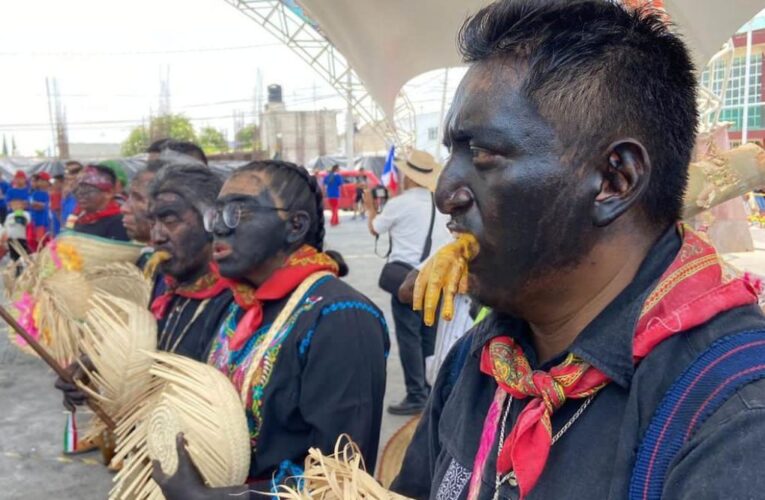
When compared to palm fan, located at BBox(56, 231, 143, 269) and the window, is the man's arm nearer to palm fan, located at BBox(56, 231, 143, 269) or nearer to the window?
palm fan, located at BBox(56, 231, 143, 269)

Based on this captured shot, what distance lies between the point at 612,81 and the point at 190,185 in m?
2.48

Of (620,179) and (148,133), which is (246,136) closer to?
(148,133)

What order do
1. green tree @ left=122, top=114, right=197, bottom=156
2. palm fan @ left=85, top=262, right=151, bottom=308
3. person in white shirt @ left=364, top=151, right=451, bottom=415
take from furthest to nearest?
green tree @ left=122, top=114, right=197, bottom=156, person in white shirt @ left=364, top=151, right=451, bottom=415, palm fan @ left=85, top=262, right=151, bottom=308

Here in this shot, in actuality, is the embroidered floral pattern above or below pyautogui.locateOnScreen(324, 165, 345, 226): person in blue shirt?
above

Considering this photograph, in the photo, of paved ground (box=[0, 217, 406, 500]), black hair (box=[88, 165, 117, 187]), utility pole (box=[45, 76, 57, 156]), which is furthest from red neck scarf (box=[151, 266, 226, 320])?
utility pole (box=[45, 76, 57, 156])

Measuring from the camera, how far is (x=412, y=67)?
28.3 ft

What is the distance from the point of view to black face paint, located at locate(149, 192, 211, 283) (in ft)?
9.76

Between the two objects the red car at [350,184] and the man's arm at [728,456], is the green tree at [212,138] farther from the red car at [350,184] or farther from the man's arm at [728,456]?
the man's arm at [728,456]

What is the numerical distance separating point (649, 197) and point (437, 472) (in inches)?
21.8

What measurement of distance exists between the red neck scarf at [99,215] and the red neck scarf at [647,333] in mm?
4330

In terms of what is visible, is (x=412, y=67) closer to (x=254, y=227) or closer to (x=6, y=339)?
(x=6, y=339)

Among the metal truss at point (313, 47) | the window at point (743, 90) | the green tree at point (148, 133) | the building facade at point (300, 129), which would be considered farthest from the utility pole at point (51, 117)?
the window at point (743, 90)

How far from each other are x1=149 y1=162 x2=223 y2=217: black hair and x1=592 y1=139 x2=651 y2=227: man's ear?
2.34 metres

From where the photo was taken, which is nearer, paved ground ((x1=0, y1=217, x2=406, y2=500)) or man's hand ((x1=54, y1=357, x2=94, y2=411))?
man's hand ((x1=54, y1=357, x2=94, y2=411))
